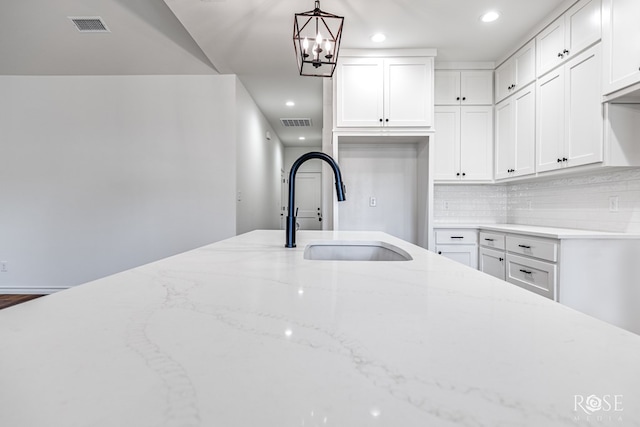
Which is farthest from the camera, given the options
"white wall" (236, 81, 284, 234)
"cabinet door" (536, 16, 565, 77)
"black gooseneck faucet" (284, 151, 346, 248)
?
"white wall" (236, 81, 284, 234)

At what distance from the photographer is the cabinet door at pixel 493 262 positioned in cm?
276

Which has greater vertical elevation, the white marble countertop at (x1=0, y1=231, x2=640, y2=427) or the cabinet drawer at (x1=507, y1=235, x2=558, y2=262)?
the white marble countertop at (x1=0, y1=231, x2=640, y2=427)

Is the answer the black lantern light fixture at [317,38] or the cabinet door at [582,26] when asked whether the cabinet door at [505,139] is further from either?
the black lantern light fixture at [317,38]

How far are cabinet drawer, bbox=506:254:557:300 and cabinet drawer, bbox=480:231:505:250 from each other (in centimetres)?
16

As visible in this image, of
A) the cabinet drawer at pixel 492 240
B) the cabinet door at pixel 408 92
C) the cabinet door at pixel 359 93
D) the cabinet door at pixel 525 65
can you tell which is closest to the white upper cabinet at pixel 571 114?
the cabinet door at pixel 525 65

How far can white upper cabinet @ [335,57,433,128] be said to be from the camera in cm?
308

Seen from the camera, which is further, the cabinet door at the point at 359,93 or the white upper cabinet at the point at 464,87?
the white upper cabinet at the point at 464,87

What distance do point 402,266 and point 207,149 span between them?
3.52 meters

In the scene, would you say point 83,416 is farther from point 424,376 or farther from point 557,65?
point 557,65

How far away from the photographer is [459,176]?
332 centimetres

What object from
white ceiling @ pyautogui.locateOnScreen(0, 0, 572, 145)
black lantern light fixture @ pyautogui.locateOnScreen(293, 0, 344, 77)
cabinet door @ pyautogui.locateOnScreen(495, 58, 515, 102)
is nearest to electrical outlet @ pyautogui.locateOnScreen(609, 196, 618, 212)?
cabinet door @ pyautogui.locateOnScreen(495, 58, 515, 102)

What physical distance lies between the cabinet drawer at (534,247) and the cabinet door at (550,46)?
4.54 feet

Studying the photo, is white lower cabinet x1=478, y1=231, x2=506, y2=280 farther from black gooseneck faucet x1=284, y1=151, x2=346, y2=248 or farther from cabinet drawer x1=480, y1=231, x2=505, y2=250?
black gooseneck faucet x1=284, y1=151, x2=346, y2=248

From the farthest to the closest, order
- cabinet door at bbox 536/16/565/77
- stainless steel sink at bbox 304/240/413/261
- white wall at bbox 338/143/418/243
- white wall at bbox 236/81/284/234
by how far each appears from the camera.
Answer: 1. white wall at bbox 236/81/284/234
2. white wall at bbox 338/143/418/243
3. cabinet door at bbox 536/16/565/77
4. stainless steel sink at bbox 304/240/413/261
